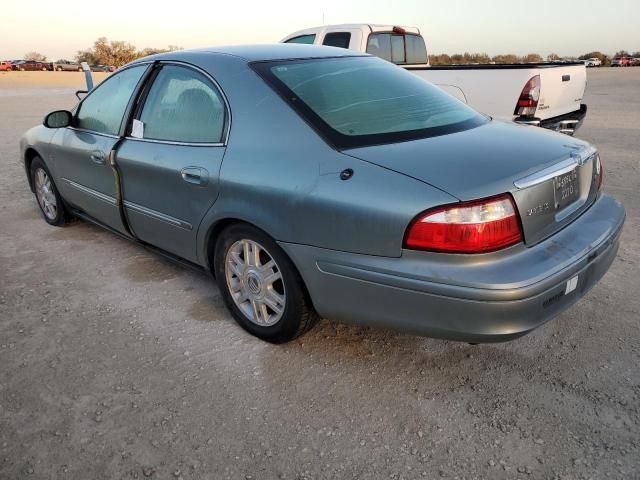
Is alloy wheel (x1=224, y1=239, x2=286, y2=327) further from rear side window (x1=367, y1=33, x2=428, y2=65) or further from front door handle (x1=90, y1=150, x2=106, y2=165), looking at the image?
rear side window (x1=367, y1=33, x2=428, y2=65)

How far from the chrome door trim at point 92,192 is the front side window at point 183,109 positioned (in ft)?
2.07

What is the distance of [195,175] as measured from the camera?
3.02 meters

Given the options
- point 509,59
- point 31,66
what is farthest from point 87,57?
point 509,59

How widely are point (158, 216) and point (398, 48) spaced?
677 cm

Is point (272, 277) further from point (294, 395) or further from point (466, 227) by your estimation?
point (466, 227)

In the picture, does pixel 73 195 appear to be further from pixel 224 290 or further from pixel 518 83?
pixel 518 83

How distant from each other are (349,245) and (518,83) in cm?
446

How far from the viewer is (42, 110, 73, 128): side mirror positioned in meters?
4.23

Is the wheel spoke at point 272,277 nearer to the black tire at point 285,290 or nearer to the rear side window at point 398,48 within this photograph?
the black tire at point 285,290

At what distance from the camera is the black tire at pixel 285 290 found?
2.68 meters

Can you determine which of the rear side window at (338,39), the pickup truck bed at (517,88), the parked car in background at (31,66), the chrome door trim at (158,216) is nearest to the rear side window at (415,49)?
the rear side window at (338,39)

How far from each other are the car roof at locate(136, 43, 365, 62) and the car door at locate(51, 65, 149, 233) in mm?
458

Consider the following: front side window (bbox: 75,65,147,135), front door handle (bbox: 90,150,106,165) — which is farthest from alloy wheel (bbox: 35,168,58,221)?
front door handle (bbox: 90,150,106,165)

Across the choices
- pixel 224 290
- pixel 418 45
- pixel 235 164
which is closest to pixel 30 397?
pixel 224 290
